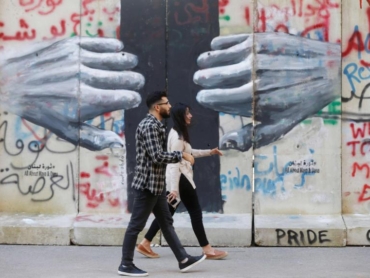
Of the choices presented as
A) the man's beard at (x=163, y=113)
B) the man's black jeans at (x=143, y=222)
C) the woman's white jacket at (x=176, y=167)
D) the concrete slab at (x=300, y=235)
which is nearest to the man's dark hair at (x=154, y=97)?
the man's beard at (x=163, y=113)

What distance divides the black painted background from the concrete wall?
0.01m

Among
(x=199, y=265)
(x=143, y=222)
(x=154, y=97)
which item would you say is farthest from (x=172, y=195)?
(x=154, y=97)

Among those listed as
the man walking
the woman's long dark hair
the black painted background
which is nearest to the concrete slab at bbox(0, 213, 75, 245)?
the black painted background

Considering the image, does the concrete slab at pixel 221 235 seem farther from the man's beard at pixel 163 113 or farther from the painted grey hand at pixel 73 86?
the man's beard at pixel 163 113

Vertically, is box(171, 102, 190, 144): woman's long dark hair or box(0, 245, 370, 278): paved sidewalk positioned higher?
box(171, 102, 190, 144): woman's long dark hair

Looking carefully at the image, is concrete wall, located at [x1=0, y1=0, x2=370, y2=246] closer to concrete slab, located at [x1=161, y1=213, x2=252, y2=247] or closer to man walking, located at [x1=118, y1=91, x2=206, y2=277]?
concrete slab, located at [x1=161, y1=213, x2=252, y2=247]

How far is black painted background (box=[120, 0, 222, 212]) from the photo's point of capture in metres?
11.0

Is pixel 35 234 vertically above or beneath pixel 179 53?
beneath

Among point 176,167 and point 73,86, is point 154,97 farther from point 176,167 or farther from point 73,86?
point 73,86

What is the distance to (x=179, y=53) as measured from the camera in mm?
11047

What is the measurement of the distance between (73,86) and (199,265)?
114 inches

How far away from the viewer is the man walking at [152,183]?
873cm

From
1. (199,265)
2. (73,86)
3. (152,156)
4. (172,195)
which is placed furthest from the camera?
(73,86)

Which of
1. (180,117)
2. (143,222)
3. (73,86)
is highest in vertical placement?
(73,86)
